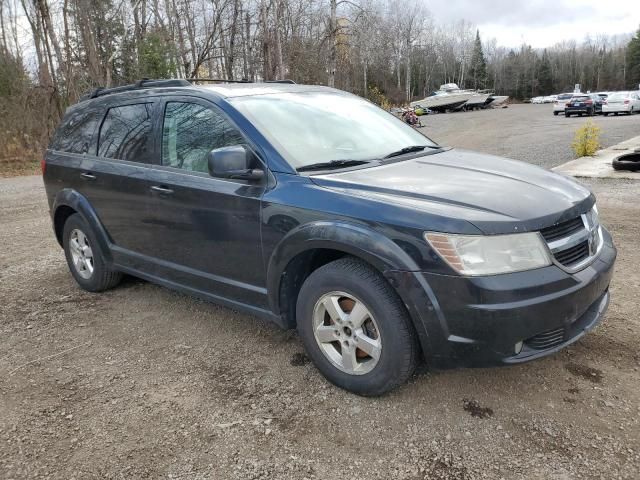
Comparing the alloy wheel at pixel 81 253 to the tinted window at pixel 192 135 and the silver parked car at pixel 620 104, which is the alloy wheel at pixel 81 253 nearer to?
the tinted window at pixel 192 135

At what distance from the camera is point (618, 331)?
11.6ft

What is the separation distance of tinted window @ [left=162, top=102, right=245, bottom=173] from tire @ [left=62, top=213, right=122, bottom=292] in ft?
4.33

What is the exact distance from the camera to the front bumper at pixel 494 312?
2371 millimetres

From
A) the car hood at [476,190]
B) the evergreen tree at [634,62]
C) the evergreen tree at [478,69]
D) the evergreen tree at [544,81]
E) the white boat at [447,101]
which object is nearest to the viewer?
the car hood at [476,190]

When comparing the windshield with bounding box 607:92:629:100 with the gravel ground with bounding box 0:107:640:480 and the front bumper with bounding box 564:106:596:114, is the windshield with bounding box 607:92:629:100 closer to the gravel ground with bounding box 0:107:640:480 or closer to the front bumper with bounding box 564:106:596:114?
the front bumper with bounding box 564:106:596:114

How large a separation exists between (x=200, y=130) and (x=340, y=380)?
6.22 ft

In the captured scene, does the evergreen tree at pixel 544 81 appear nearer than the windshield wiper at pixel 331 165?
No

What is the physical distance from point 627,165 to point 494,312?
9.34m

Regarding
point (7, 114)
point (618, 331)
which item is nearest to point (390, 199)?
point (618, 331)

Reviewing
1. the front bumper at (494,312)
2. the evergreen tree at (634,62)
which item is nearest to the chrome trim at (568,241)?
the front bumper at (494,312)

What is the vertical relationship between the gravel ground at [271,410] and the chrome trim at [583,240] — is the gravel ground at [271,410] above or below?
below

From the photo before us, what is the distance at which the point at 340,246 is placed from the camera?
2.70 meters

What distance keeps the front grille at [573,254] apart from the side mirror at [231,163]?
1678 millimetres

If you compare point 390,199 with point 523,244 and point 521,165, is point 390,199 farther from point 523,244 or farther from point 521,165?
point 521,165
